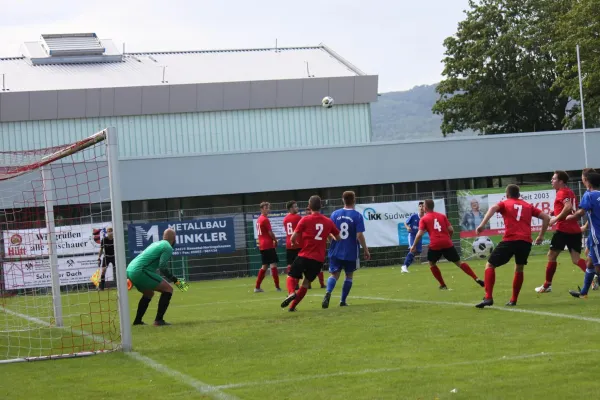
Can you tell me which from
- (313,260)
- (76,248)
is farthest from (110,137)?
(76,248)

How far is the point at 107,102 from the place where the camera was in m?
40.1

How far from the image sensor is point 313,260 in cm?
1565

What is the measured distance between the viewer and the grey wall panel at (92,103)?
39.9 meters

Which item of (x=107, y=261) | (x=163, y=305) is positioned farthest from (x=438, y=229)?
(x=107, y=261)

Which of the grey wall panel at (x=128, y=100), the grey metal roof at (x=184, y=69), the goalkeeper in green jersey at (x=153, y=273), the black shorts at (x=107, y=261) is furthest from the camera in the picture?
the grey metal roof at (x=184, y=69)

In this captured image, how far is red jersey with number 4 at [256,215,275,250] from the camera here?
858 inches

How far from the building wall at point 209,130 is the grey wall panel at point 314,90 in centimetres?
44

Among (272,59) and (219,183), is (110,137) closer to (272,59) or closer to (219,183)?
(219,183)

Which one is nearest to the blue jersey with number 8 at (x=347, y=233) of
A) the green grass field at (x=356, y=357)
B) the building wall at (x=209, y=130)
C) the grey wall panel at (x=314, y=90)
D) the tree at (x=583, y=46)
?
the green grass field at (x=356, y=357)

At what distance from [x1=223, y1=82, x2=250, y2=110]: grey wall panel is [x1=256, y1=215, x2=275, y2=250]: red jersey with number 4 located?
66.6 ft

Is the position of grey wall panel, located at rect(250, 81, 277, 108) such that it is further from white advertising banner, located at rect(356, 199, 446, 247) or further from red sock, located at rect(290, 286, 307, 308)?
red sock, located at rect(290, 286, 307, 308)

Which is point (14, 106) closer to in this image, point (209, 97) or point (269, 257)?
point (209, 97)

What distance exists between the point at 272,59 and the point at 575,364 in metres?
39.0

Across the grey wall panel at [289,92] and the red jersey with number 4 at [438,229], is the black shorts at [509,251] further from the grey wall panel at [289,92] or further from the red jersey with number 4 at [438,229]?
the grey wall panel at [289,92]
